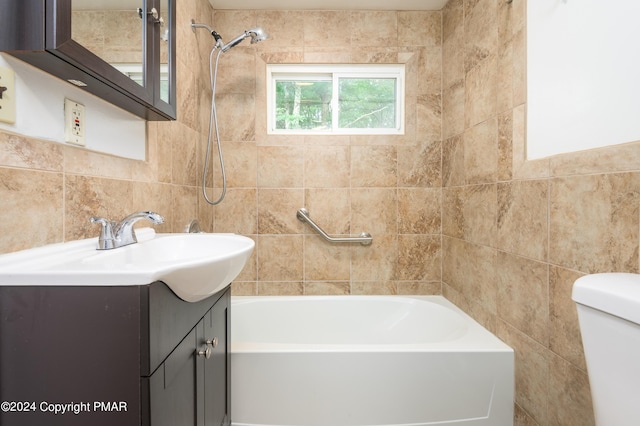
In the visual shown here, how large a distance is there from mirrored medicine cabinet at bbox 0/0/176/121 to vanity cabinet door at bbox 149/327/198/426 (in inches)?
28.3

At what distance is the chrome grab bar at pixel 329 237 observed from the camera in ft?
7.01

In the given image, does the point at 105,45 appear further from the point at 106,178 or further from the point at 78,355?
the point at 78,355

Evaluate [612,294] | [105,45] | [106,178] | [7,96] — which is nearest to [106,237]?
[106,178]

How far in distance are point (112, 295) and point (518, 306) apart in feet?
5.04

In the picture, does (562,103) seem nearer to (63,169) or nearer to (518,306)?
(518,306)

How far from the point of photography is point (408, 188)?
2.19m

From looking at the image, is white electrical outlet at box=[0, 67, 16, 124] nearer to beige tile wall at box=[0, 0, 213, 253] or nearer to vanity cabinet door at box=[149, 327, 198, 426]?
beige tile wall at box=[0, 0, 213, 253]

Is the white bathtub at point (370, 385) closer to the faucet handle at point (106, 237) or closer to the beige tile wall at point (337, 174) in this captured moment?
the faucet handle at point (106, 237)

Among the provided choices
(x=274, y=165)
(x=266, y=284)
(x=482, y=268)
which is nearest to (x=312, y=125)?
(x=274, y=165)

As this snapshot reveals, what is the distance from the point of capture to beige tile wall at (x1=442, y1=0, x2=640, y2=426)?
0.99m

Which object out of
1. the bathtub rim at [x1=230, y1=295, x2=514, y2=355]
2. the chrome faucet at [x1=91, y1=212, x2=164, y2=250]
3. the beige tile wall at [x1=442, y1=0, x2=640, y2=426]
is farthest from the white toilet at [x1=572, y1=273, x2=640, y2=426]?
the chrome faucet at [x1=91, y1=212, x2=164, y2=250]

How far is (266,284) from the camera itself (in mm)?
2188

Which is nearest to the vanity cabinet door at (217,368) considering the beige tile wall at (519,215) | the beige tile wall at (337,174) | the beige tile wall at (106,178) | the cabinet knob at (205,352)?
the cabinet knob at (205,352)

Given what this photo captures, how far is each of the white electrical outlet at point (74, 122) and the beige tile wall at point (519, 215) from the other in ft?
5.19
